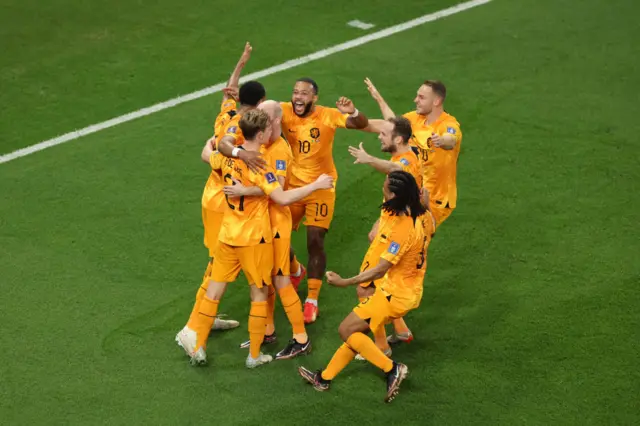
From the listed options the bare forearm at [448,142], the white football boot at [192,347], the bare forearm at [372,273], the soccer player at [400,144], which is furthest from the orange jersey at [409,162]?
the white football boot at [192,347]

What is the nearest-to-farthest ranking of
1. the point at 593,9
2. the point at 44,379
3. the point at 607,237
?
1. the point at 44,379
2. the point at 607,237
3. the point at 593,9

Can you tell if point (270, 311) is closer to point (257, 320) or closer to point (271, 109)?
point (257, 320)

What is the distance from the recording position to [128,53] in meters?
14.9

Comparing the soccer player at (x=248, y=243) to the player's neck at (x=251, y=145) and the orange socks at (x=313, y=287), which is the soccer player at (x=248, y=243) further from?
the orange socks at (x=313, y=287)

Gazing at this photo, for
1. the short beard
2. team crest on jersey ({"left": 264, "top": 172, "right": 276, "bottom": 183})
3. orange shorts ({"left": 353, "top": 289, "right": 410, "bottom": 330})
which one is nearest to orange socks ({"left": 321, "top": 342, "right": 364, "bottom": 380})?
orange shorts ({"left": 353, "top": 289, "right": 410, "bottom": 330})

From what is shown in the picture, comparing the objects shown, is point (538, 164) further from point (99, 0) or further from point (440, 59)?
point (99, 0)

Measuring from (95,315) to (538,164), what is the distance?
5879mm

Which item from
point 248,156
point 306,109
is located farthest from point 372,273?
point 306,109

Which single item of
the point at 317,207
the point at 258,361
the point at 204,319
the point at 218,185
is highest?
the point at 218,185

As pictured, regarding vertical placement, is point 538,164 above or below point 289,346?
above

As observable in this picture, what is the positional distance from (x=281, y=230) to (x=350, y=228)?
238 cm

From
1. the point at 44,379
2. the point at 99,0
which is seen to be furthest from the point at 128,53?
the point at 44,379

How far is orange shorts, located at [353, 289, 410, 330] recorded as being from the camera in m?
8.30

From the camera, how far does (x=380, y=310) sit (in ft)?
27.3
